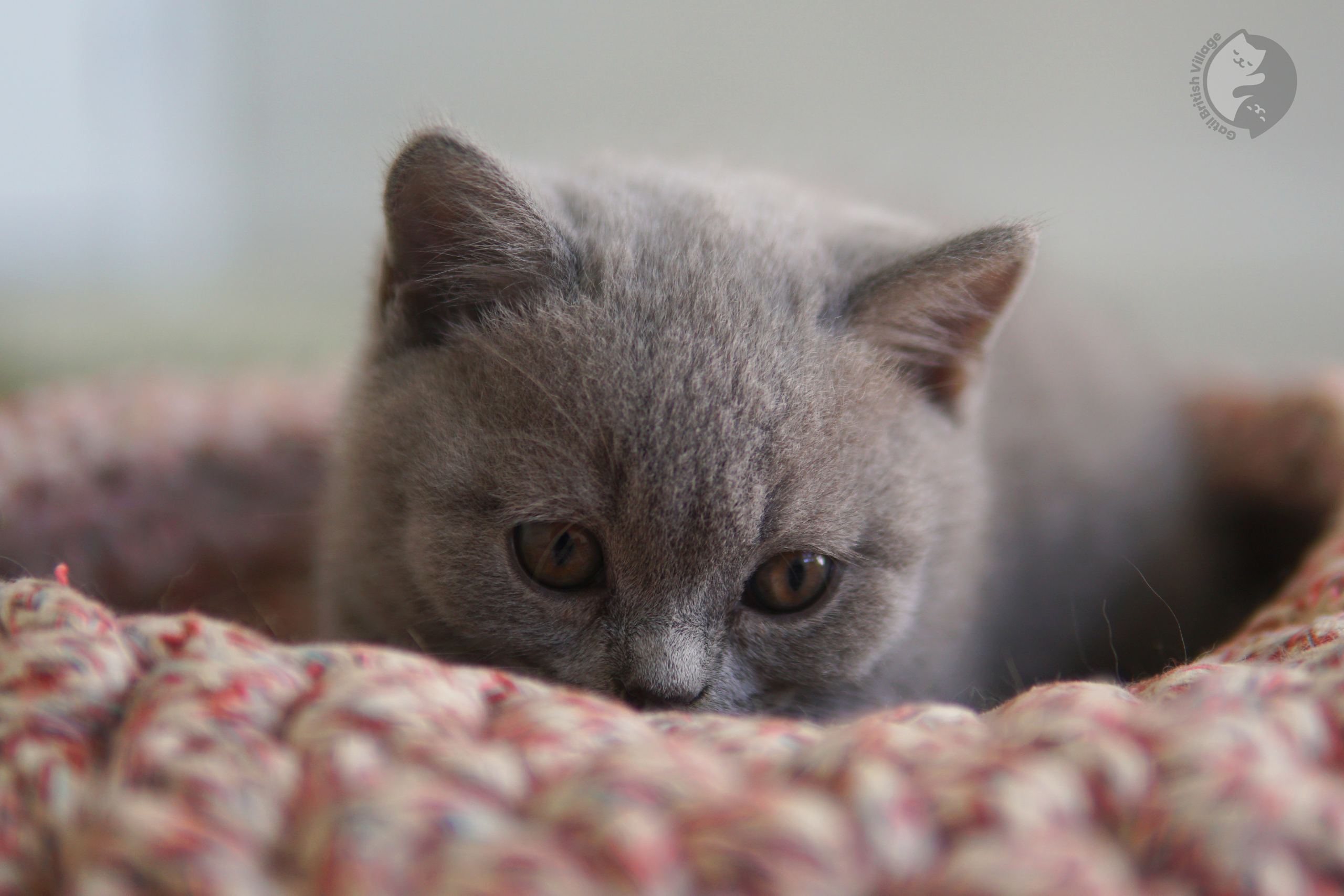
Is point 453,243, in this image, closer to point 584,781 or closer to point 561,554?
point 561,554

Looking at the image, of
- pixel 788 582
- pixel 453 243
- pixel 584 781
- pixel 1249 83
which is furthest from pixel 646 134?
pixel 584 781

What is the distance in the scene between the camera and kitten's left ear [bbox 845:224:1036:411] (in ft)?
3.09

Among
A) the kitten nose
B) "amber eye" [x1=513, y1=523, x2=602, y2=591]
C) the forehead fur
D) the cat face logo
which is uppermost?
the cat face logo

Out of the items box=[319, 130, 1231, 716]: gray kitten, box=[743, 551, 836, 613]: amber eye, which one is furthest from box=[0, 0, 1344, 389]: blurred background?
box=[743, 551, 836, 613]: amber eye

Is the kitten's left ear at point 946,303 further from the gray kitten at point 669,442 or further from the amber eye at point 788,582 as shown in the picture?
the amber eye at point 788,582

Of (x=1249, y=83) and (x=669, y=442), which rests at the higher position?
(x=1249, y=83)

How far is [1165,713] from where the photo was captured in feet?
1.80

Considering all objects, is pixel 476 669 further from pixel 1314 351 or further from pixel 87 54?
pixel 87 54

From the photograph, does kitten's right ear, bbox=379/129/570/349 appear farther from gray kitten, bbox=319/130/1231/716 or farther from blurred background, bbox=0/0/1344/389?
blurred background, bbox=0/0/1344/389

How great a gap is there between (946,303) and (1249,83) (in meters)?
0.84

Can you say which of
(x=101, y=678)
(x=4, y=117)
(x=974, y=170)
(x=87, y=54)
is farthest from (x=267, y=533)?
(x=87, y=54)

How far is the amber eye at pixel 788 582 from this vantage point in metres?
0.89

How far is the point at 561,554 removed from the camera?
871mm

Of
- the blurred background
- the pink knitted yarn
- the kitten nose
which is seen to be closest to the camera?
the pink knitted yarn
